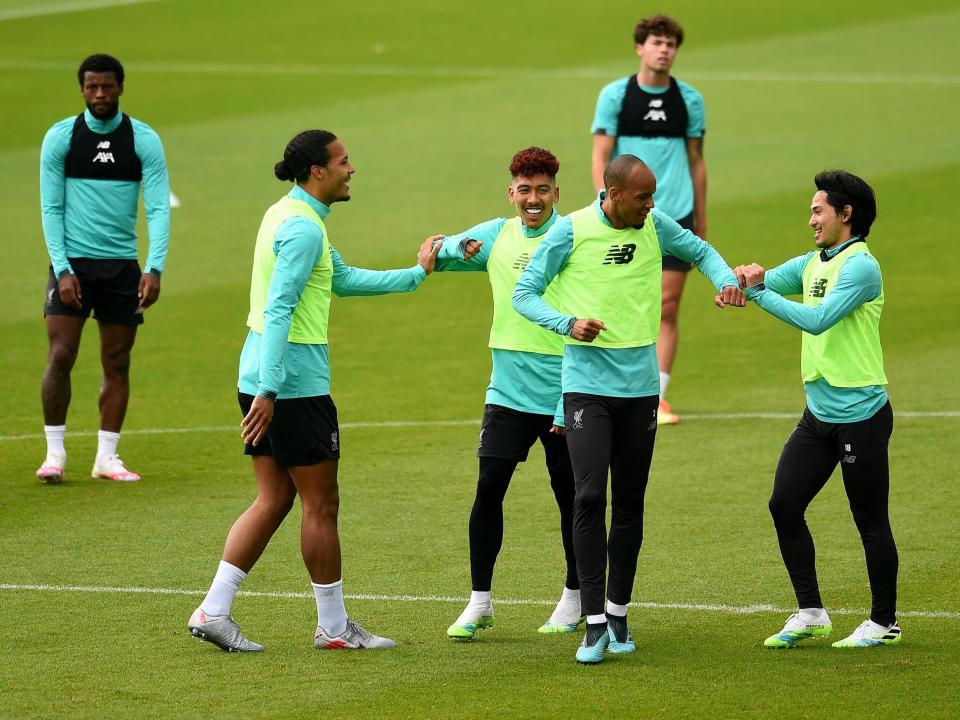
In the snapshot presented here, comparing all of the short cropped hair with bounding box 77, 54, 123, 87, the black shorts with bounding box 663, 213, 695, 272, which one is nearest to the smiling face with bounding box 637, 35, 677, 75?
the black shorts with bounding box 663, 213, 695, 272

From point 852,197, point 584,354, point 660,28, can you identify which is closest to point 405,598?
point 584,354

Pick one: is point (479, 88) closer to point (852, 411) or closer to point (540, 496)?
point (540, 496)

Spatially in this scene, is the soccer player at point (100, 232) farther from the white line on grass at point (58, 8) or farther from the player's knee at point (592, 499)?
the white line on grass at point (58, 8)

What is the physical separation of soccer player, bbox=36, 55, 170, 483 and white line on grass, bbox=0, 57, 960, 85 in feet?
59.1

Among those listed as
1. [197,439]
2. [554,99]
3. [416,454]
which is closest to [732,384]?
[416,454]

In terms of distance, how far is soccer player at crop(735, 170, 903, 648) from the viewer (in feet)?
25.4

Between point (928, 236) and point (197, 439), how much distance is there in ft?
34.4

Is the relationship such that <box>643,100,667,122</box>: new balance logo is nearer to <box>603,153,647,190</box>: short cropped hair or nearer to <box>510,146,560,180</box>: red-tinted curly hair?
<box>510,146,560,180</box>: red-tinted curly hair

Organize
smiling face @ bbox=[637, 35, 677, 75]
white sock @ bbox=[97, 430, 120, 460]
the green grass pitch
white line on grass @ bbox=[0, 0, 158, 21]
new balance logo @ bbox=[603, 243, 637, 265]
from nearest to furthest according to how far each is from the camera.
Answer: the green grass pitch → new balance logo @ bbox=[603, 243, 637, 265] → white sock @ bbox=[97, 430, 120, 460] → smiling face @ bbox=[637, 35, 677, 75] → white line on grass @ bbox=[0, 0, 158, 21]

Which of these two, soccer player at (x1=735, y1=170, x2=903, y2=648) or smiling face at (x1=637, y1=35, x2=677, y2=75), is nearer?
soccer player at (x1=735, y1=170, x2=903, y2=648)

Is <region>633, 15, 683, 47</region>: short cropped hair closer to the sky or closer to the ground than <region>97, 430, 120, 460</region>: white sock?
closer to the sky

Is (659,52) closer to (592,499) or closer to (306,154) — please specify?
(306,154)

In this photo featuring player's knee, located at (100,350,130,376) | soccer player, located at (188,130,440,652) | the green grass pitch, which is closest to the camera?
the green grass pitch

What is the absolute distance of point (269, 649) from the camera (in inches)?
307
